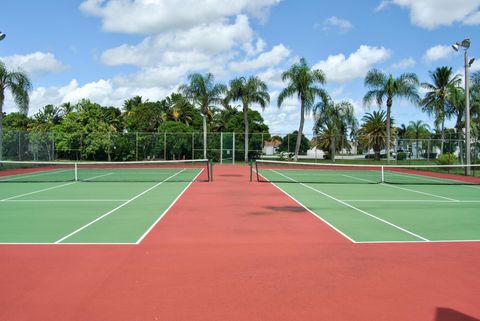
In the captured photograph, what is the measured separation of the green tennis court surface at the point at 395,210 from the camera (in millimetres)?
9781

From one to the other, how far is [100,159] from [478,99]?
34.7 meters

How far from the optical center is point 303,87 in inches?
1642

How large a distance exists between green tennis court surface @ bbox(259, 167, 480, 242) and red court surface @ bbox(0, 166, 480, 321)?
0.86m

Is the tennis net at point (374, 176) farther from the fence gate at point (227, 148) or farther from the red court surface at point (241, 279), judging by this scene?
the red court surface at point (241, 279)

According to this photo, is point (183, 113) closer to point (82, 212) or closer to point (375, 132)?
point (375, 132)

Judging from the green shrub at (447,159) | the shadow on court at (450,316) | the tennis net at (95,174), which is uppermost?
the green shrub at (447,159)

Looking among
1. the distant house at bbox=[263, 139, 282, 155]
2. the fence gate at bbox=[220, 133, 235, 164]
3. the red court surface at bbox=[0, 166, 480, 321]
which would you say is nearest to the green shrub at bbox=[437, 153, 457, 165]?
the distant house at bbox=[263, 139, 282, 155]

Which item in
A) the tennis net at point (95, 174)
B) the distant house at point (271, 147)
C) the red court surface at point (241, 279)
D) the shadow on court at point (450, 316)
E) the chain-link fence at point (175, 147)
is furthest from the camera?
the distant house at point (271, 147)

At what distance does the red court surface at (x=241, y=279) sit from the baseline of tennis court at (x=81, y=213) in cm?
73

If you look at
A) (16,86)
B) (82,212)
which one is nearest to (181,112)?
(16,86)

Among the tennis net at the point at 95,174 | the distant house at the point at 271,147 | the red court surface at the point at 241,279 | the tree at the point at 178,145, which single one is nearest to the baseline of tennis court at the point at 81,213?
the red court surface at the point at 241,279

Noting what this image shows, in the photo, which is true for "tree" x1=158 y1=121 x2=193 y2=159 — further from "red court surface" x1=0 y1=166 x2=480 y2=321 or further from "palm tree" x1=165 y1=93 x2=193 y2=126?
"red court surface" x1=0 y1=166 x2=480 y2=321

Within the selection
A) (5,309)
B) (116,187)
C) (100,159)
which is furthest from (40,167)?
(5,309)

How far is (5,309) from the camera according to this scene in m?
5.20
